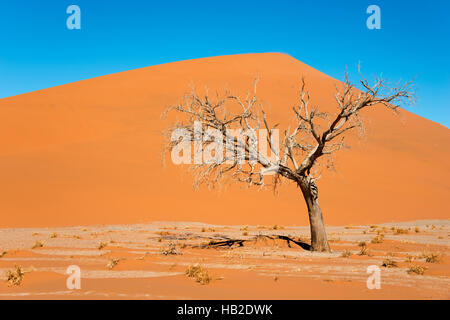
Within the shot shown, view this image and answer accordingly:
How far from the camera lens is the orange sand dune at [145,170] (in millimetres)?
21594

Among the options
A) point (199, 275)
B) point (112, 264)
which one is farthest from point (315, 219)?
point (112, 264)

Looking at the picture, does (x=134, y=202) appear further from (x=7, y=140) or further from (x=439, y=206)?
(x=439, y=206)

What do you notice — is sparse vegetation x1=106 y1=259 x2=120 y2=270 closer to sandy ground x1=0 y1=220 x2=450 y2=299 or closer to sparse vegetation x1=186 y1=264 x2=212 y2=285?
sandy ground x1=0 y1=220 x2=450 y2=299

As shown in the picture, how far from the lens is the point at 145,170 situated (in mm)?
27500

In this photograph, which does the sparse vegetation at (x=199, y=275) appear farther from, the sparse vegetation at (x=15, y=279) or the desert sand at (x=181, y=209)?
the sparse vegetation at (x=15, y=279)

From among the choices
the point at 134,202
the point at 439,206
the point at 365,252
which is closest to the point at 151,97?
the point at 134,202

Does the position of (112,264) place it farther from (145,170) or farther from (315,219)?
(145,170)

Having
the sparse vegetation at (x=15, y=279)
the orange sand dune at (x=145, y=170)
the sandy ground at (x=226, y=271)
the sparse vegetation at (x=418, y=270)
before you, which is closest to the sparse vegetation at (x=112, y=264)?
the sandy ground at (x=226, y=271)

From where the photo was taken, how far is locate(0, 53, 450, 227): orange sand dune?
21.6 meters

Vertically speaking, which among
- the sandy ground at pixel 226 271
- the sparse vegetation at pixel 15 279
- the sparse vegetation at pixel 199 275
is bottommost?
the sandy ground at pixel 226 271

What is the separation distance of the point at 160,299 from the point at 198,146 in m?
6.14

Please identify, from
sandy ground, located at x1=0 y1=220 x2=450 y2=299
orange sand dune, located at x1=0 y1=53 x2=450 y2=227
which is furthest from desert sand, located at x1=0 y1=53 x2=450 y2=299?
orange sand dune, located at x1=0 y1=53 x2=450 y2=227

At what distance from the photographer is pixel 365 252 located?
366 inches

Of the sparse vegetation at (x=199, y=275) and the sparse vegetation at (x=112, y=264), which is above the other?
the sparse vegetation at (x=199, y=275)
